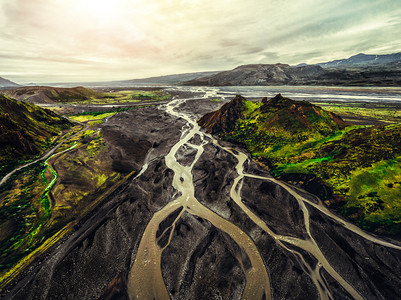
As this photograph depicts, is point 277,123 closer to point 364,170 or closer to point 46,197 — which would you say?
point 364,170

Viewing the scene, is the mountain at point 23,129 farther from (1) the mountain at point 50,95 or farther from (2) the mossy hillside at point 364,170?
(1) the mountain at point 50,95

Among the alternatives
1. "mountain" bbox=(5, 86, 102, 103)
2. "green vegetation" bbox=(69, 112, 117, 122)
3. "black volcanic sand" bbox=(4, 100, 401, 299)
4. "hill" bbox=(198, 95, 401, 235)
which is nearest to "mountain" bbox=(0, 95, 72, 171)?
"green vegetation" bbox=(69, 112, 117, 122)

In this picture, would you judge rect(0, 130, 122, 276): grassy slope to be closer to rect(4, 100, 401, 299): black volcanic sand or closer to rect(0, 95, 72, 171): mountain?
rect(4, 100, 401, 299): black volcanic sand

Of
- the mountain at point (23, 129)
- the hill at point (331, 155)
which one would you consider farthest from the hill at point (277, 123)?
the mountain at point (23, 129)

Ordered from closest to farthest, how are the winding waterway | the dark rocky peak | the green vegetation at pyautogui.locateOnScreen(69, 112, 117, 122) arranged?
1. the winding waterway
2. the dark rocky peak
3. the green vegetation at pyautogui.locateOnScreen(69, 112, 117, 122)

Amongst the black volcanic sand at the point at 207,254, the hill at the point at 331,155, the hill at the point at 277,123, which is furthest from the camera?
the hill at the point at 277,123

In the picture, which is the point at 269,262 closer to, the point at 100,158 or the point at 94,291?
the point at 94,291
